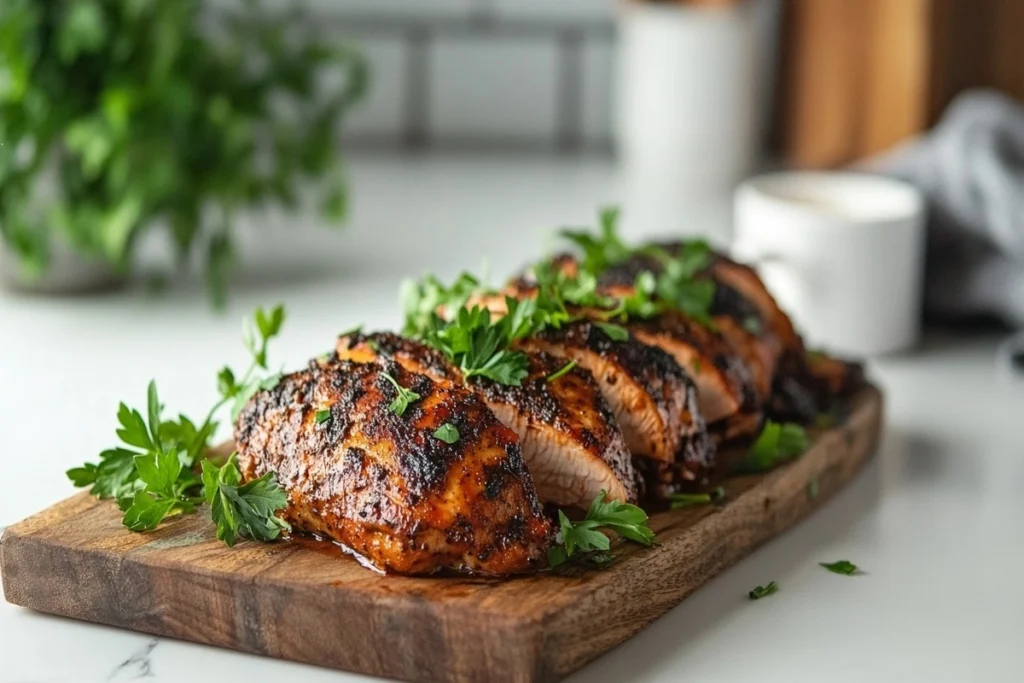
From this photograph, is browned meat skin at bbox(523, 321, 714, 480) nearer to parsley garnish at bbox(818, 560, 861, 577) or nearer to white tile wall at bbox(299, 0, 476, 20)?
parsley garnish at bbox(818, 560, 861, 577)

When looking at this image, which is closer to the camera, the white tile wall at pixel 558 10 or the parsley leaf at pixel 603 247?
the parsley leaf at pixel 603 247

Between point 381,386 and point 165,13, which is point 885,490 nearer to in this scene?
point 381,386

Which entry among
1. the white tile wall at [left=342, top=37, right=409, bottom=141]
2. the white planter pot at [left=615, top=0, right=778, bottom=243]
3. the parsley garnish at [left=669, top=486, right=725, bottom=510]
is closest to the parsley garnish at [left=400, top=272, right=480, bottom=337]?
the parsley garnish at [left=669, top=486, right=725, bottom=510]

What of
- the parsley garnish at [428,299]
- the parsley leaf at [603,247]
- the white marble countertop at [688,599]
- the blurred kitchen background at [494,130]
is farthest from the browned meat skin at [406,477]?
the blurred kitchen background at [494,130]

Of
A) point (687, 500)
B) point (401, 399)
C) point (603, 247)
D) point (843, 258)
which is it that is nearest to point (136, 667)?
point (401, 399)

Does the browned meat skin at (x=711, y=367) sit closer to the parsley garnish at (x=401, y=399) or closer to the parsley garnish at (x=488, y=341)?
the parsley garnish at (x=488, y=341)

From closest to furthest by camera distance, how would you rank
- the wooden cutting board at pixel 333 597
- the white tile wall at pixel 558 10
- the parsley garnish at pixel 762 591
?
the wooden cutting board at pixel 333 597 → the parsley garnish at pixel 762 591 → the white tile wall at pixel 558 10
